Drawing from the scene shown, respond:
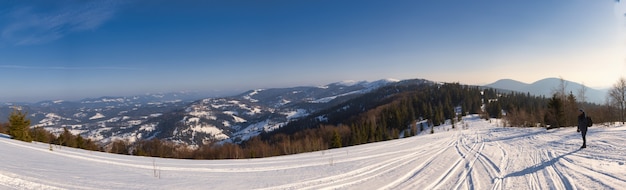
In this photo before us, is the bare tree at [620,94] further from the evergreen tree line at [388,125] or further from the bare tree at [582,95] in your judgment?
the bare tree at [582,95]

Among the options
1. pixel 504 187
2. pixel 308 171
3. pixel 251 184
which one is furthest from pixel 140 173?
pixel 504 187

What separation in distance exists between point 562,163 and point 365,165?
6.26m

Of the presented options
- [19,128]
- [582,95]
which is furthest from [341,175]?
[582,95]

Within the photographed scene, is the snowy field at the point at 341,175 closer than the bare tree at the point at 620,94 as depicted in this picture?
Yes

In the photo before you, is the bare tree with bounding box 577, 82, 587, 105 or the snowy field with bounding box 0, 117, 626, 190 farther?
the bare tree with bounding box 577, 82, 587, 105

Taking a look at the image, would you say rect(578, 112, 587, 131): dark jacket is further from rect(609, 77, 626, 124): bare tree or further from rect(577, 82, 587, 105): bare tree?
rect(577, 82, 587, 105): bare tree

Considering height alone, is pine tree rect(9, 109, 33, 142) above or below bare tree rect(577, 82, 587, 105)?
below

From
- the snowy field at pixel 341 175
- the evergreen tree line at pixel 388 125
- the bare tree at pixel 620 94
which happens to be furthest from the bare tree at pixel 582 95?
the snowy field at pixel 341 175

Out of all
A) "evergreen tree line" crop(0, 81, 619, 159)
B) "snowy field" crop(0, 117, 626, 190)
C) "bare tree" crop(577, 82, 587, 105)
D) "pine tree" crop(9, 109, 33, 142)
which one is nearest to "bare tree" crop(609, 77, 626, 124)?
"evergreen tree line" crop(0, 81, 619, 159)

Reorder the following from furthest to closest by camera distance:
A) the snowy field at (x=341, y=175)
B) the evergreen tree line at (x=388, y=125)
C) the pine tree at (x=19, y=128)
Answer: the evergreen tree line at (x=388, y=125), the pine tree at (x=19, y=128), the snowy field at (x=341, y=175)

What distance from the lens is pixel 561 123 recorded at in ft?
121

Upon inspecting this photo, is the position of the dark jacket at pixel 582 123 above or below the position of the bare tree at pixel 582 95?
below

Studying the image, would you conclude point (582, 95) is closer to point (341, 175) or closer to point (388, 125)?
point (388, 125)

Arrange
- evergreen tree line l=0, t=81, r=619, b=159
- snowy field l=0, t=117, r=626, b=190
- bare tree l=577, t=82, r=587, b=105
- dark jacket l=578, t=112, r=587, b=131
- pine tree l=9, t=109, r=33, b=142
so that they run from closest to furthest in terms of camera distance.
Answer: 1. snowy field l=0, t=117, r=626, b=190
2. dark jacket l=578, t=112, r=587, b=131
3. pine tree l=9, t=109, r=33, b=142
4. evergreen tree line l=0, t=81, r=619, b=159
5. bare tree l=577, t=82, r=587, b=105
